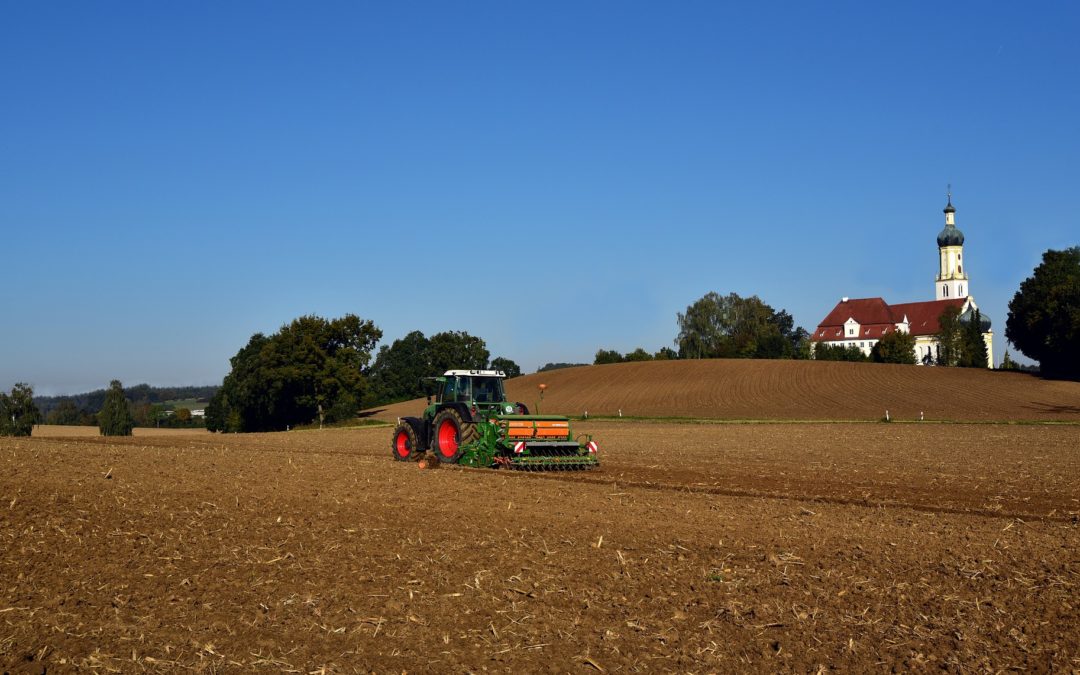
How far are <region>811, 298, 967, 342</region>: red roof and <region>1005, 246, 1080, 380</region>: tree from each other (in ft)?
172

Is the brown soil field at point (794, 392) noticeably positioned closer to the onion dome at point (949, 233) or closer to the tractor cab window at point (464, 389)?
the tractor cab window at point (464, 389)

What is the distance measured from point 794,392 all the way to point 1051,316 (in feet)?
89.8

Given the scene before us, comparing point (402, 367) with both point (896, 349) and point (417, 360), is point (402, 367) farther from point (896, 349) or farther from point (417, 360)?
point (896, 349)

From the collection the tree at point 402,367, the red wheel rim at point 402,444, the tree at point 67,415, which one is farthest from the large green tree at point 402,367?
the red wheel rim at point 402,444

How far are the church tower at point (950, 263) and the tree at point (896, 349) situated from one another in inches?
2574

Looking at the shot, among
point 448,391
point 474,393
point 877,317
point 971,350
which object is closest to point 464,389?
point 474,393

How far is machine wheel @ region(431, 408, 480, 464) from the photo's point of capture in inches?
886

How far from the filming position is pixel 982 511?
15.9m

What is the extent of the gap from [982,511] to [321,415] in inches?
2378

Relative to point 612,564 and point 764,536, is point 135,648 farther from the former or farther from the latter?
point 764,536

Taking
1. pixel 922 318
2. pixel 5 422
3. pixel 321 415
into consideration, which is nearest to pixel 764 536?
pixel 321 415

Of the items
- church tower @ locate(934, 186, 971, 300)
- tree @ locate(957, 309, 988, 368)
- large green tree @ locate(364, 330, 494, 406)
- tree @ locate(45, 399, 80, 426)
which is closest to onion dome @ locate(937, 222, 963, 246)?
church tower @ locate(934, 186, 971, 300)

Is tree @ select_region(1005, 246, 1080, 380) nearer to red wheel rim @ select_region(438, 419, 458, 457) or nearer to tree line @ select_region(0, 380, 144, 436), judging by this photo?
red wheel rim @ select_region(438, 419, 458, 457)

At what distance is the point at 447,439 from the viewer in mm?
23531
